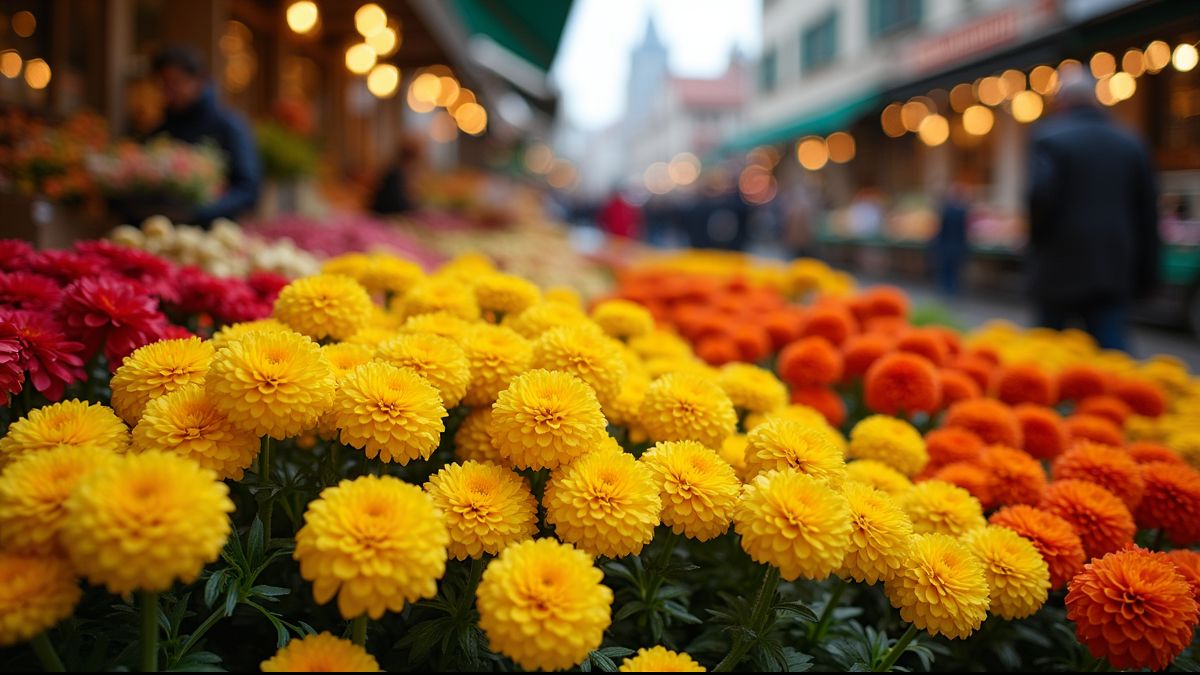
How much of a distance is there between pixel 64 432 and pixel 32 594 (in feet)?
0.81

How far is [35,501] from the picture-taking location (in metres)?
0.82

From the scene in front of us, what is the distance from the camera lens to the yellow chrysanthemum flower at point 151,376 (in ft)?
3.54

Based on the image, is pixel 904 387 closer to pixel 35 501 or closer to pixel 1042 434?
pixel 1042 434

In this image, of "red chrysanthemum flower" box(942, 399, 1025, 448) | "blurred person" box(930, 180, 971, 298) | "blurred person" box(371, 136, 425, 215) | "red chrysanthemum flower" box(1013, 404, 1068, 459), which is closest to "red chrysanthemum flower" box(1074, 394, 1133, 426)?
"red chrysanthemum flower" box(1013, 404, 1068, 459)

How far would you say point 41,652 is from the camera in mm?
840

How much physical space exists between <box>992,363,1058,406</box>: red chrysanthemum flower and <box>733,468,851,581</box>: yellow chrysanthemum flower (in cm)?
155

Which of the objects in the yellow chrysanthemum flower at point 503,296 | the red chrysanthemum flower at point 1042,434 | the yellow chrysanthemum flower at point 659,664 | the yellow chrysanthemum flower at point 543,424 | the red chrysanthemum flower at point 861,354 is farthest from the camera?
the red chrysanthemum flower at point 861,354

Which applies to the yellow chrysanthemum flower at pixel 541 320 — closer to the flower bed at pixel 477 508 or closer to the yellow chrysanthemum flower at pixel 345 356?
the flower bed at pixel 477 508

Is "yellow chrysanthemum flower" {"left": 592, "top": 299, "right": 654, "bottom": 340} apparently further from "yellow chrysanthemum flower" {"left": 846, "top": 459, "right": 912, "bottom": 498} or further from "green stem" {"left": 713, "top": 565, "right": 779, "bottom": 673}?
"green stem" {"left": 713, "top": 565, "right": 779, "bottom": 673}

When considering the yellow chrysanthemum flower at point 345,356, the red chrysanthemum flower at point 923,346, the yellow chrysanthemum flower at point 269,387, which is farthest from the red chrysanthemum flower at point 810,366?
the yellow chrysanthemum flower at point 269,387

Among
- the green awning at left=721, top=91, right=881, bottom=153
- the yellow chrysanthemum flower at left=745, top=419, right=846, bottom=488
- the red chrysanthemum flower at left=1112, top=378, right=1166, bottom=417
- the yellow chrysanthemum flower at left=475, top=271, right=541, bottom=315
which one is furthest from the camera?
the green awning at left=721, top=91, right=881, bottom=153

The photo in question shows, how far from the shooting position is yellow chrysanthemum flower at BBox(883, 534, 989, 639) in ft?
3.54

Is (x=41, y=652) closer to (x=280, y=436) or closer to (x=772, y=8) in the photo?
(x=280, y=436)

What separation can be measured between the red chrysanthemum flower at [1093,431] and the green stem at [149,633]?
2.00 meters
